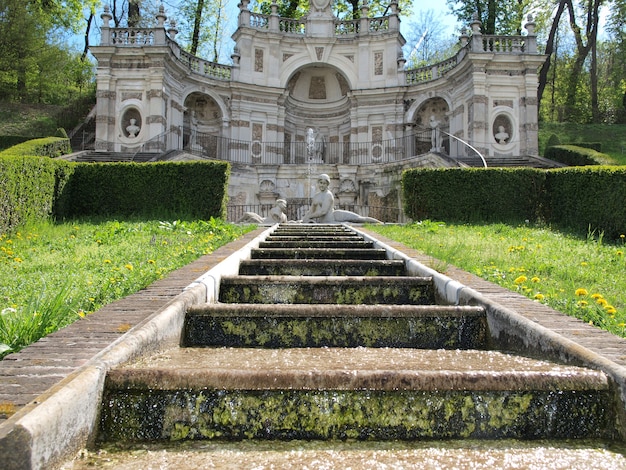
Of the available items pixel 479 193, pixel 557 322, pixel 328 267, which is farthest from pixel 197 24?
pixel 557 322

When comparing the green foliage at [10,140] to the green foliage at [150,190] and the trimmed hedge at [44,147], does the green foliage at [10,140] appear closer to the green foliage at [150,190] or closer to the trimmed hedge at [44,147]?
the trimmed hedge at [44,147]

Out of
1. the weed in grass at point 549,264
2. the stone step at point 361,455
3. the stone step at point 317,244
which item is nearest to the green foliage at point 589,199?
the weed in grass at point 549,264

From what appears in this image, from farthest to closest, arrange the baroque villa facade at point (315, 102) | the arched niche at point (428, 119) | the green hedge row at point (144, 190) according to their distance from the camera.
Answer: the arched niche at point (428, 119) < the baroque villa facade at point (315, 102) < the green hedge row at point (144, 190)

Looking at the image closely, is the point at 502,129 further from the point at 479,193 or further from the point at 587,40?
the point at 587,40

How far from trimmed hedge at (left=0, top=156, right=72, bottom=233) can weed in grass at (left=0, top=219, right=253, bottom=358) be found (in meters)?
0.33

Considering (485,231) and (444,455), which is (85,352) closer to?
(444,455)

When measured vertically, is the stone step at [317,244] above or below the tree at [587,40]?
below

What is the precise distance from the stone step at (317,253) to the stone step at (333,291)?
76.3 inches

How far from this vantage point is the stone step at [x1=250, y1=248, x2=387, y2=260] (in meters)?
6.70

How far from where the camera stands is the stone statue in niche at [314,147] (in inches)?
1182

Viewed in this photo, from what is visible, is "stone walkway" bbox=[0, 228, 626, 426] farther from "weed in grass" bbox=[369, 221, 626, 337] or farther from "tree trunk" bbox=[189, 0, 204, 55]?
"tree trunk" bbox=[189, 0, 204, 55]

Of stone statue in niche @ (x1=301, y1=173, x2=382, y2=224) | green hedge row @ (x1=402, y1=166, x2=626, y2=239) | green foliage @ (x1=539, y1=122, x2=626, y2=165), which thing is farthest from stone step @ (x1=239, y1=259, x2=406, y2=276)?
green foliage @ (x1=539, y1=122, x2=626, y2=165)

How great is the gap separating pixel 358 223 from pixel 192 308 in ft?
35.7

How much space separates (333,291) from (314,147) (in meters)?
26.4
